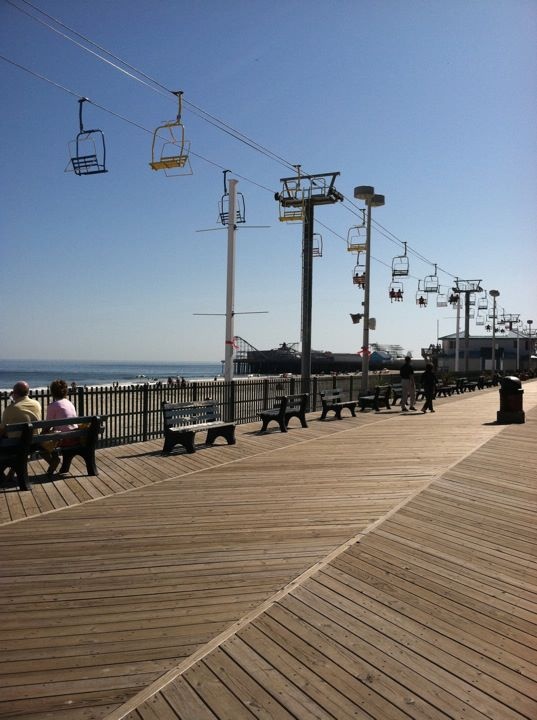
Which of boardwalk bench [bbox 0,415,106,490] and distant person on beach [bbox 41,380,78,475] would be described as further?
distant person on beach [bbox 41,380,78,475]

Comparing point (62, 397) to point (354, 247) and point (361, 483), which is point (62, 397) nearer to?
point (361, 483)

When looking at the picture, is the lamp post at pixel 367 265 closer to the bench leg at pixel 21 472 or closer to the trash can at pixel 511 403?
the trash can at pixel 511 403

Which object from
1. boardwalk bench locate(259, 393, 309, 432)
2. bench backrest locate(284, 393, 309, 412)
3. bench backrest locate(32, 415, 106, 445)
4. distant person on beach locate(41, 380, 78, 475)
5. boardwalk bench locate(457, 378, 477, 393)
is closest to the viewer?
bench backrest locate(32, 415, 106, 445)

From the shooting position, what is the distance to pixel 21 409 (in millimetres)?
8312

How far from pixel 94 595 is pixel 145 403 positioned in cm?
791

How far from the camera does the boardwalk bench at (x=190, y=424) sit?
10.8 m

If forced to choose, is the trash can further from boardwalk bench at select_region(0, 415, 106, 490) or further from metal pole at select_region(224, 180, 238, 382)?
boardwalk bench at select_region(0, 415, 106, 490)

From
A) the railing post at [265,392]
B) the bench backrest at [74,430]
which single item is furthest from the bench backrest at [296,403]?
the bench backrest at [74,430]

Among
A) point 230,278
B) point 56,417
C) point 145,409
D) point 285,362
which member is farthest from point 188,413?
point 285,362

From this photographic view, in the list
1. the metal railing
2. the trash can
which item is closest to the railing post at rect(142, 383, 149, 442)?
the metal railing

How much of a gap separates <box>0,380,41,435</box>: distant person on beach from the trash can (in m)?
12.2

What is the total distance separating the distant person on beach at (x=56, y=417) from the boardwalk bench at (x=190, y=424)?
1.85 meters

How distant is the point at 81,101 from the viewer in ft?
31.3

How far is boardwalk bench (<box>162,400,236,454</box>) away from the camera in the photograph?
10.8 meters
